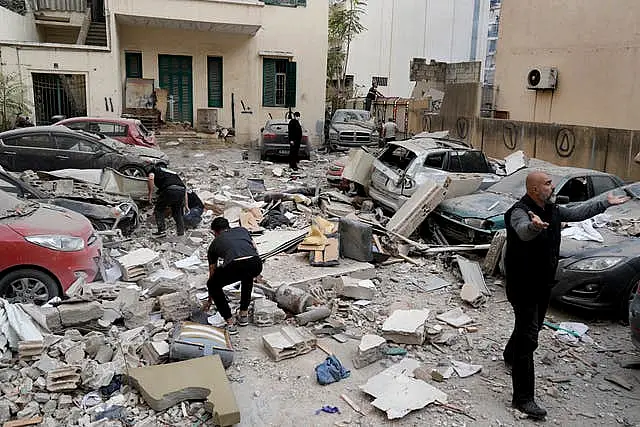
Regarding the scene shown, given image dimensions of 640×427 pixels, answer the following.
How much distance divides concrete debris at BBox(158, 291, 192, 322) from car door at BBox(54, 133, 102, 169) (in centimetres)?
710

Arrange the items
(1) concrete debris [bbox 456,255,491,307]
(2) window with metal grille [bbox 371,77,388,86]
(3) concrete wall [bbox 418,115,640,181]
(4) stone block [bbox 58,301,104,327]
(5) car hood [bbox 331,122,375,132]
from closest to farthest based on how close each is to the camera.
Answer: (4) stone block [bbox 58,301,104,327]
(1) concrete debris [bbox 456,255,491,307]
(3) concrete wall [bbox 418,115,640,181]
(5) car hood [bbox 331,122,375,132]
(2) window with metal grille [bbox 371,77,388,86]

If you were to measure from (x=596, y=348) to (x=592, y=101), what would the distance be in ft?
48.2

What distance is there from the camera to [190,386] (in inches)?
175

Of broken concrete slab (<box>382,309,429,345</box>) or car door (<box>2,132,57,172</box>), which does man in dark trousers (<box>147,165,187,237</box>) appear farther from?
broken concrete slab (<box>382,309,429,345</box>)

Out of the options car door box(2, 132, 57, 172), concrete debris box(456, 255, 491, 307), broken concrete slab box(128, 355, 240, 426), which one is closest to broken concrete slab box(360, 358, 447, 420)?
broken concrete slab box(128, 355, 240, 426)

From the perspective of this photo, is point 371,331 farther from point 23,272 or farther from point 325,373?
point 23,272

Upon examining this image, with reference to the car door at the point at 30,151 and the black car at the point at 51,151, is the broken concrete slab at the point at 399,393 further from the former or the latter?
the car door at the point at 30,151

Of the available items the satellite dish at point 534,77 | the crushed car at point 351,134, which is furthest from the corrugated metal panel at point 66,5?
the satellite dish at point 534,77

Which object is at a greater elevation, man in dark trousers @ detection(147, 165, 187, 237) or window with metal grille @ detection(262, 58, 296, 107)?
window with metal grille @ detection(262, 58, 296, 107)

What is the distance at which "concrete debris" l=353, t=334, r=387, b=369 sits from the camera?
538 centimetres

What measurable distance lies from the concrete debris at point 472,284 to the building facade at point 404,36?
89.8 ft

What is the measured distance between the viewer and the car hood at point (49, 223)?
6.00 m

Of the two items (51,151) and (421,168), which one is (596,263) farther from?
(51,151)

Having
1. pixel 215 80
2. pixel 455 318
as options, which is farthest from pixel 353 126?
pixel 455 318
